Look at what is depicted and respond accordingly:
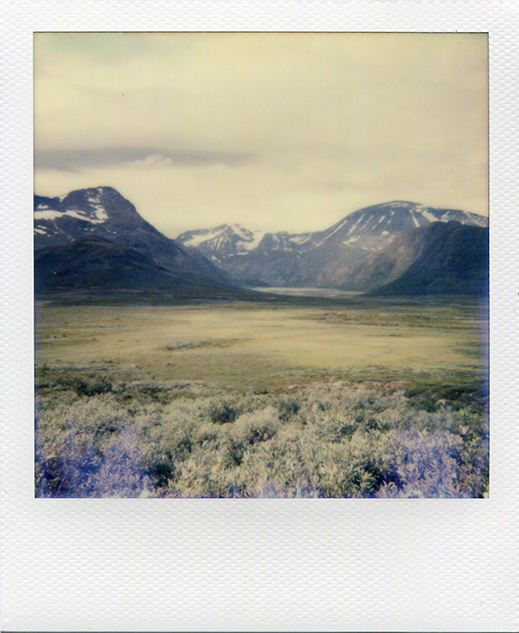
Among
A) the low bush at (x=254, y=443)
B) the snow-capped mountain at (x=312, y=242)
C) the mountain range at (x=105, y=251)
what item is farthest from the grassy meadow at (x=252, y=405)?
the snow-capped mountain at (x=312, y=242)

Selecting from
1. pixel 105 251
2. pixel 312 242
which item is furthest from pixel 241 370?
pixel 105 251

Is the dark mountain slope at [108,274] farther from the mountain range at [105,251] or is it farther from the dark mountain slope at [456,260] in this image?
the dark mountain slope at [456,260]

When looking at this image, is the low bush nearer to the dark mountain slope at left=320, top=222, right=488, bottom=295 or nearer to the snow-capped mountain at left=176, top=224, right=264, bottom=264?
the dark mountain slope at left=320, top=222, right=488, bottom=295

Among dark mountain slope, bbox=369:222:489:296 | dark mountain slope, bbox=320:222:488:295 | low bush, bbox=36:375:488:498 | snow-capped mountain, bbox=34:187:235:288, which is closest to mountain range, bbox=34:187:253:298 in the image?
snow-capped mountain, bbox=34:187:235:288
